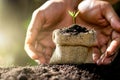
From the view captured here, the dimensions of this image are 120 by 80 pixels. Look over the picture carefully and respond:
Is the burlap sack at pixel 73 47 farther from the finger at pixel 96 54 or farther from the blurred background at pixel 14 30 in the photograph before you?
the blurred background at pixel 14 30

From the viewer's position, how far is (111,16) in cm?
263

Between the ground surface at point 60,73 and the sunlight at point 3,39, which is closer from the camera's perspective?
the ground surface at point 60,73

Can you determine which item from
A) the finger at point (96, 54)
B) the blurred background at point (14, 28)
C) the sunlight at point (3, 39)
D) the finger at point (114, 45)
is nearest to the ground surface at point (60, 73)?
the finger at point (114, 45)

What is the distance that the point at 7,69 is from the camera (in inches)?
91.9

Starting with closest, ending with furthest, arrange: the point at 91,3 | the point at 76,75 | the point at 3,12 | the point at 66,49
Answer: the point at 76,75
the point at 66,49
the point at 91,3
the point at 3,12

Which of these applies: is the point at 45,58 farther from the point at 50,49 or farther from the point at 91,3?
the point at 91,3

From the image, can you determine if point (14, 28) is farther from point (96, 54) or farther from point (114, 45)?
point (114, 45)

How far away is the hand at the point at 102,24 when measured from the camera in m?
2.57

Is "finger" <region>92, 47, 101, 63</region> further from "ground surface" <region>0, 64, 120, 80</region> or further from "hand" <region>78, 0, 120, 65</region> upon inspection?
"ground surface" <region>0, 64, 120, 80</region>

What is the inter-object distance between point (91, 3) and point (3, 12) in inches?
37.4

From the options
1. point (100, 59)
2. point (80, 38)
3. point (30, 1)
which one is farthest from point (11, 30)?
point (80, 38)

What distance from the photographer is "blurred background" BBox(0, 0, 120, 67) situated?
3.46 meters

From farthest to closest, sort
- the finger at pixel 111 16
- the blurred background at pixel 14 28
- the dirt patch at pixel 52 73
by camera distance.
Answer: the blurred background at pixel 14 28
the finger at pixel 111 16
the dirt patch at pixel 52 73

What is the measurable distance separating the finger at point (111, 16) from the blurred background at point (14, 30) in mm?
1022
